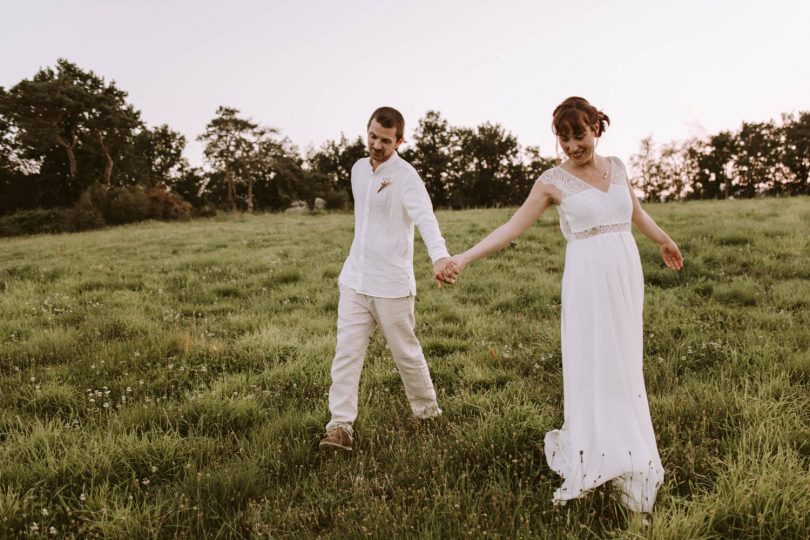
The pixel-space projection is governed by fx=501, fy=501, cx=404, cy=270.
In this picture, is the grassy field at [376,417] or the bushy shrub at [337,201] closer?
the grassy field at [376,417]

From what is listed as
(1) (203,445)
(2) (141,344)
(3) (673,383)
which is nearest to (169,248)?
(2) (141,344)

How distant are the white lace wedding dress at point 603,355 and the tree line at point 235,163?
116ft

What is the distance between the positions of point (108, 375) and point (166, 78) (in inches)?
968

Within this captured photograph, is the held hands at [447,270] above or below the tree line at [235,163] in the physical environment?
below

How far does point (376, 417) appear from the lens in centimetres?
442

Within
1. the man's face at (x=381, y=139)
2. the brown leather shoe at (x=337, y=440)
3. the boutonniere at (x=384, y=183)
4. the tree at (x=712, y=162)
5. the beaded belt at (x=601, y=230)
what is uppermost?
the tree at (x=712, y=162)

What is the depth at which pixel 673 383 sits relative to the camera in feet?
15.4

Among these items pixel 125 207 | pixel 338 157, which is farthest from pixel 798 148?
pixel 125 207

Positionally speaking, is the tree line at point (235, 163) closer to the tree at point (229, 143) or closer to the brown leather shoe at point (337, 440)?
the tree at point (229, 143)

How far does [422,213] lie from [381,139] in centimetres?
67

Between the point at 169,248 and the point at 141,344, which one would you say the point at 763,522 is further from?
the point at 169,248

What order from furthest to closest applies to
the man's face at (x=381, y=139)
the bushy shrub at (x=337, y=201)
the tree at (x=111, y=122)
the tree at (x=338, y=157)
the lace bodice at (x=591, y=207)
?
1. the tree at (x=338, y=157)
2. the bushy shrub at (x=337, y=201)
3. the tree at (x=111, y=122)
4. the man's face at (x=381, y=139)
5. the lace bodice at (x=591, y=207)

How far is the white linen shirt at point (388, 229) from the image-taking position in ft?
13.4

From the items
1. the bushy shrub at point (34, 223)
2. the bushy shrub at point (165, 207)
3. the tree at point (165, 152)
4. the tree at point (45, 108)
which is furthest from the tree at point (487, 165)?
the bushy shrub at point (34, 223)
